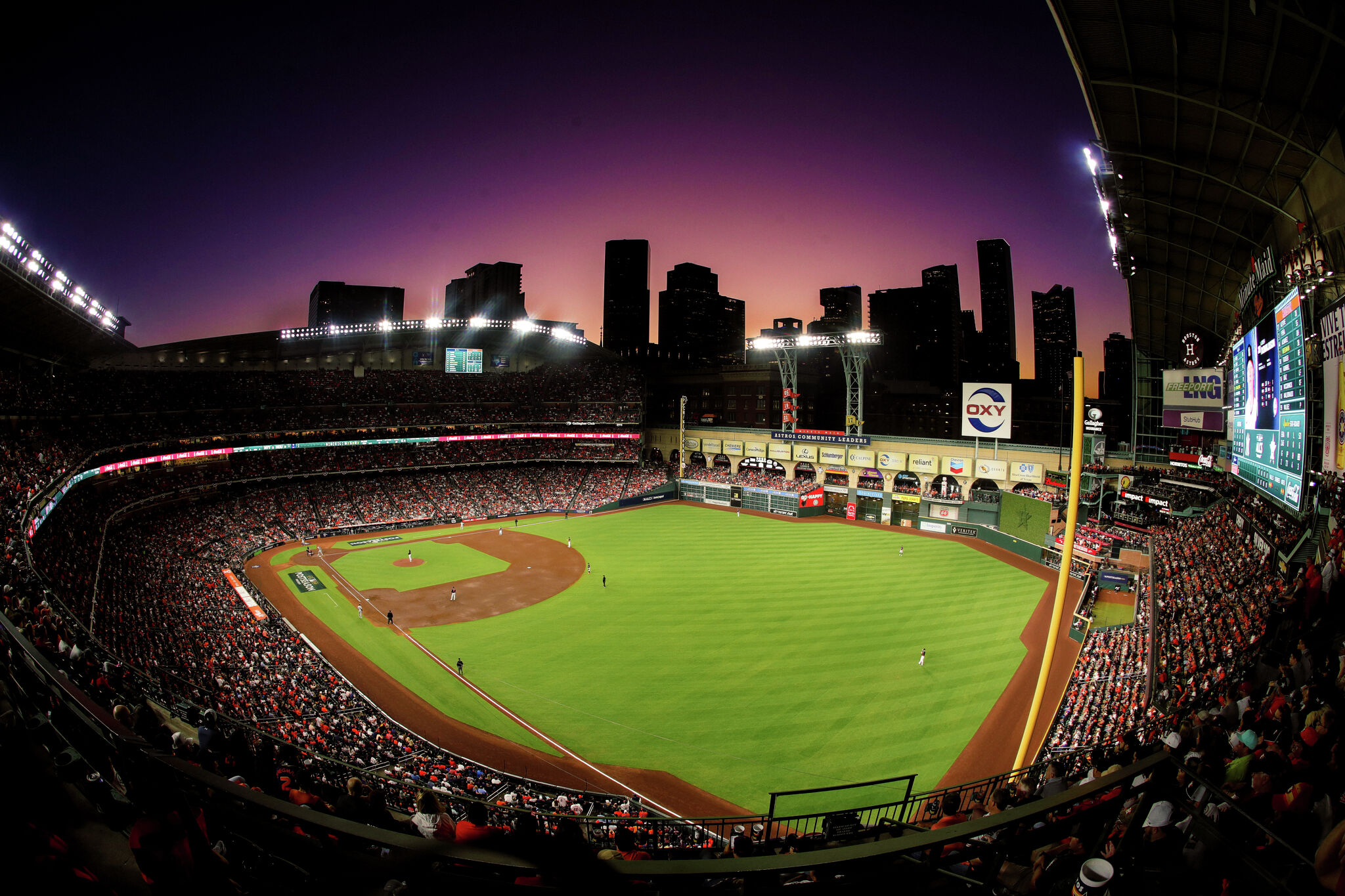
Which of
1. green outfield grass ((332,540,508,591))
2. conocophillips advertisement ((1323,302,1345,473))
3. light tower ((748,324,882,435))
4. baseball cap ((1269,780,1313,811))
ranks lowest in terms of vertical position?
green outfield grass ((332,540,508,591))

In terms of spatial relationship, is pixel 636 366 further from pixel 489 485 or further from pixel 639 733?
pixel 639 733

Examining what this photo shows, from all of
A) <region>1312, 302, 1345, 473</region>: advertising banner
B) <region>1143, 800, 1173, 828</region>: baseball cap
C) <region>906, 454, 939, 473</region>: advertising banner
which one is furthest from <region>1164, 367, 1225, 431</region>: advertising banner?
<region>1143, 800, 1173, 828</region>: baseball cap

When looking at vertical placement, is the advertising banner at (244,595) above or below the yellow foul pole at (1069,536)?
below

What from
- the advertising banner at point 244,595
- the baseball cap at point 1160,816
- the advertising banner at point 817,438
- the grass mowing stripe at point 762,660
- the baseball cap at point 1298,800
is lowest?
the grass mowing stripe at point 762,660

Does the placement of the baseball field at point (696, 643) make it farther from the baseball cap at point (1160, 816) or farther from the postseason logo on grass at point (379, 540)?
the baseball cap at point (1160, 816)

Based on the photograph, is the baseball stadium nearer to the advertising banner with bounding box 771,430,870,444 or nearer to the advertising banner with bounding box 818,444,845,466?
the advertising banner with bounding box 818,444,845,466

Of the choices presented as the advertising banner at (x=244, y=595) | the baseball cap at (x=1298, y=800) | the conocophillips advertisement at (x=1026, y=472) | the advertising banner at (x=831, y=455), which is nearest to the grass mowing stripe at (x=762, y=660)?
the advertising banner at (x=244, y=595)

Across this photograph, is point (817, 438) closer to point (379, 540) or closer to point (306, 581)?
point (379, 540)
